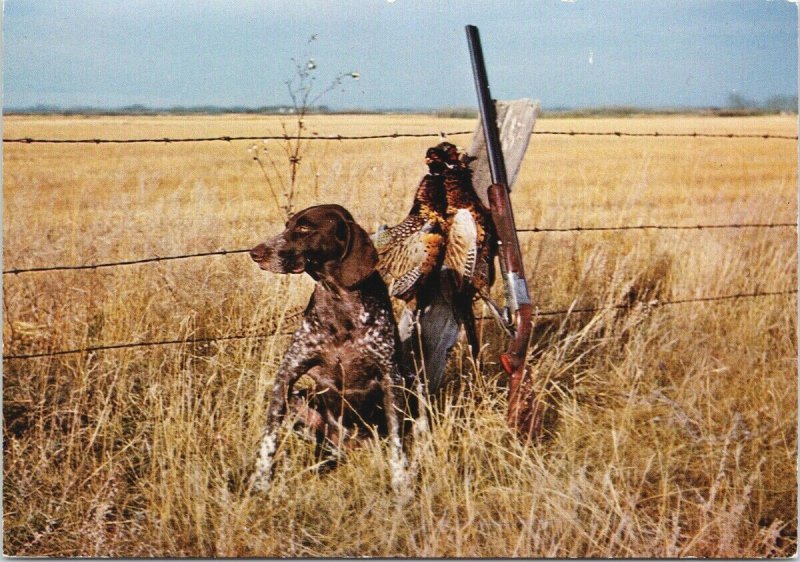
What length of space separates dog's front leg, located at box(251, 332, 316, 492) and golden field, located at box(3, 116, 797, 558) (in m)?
0.06

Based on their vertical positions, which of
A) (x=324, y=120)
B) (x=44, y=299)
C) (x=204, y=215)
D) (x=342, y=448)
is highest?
(x=324, y=120)

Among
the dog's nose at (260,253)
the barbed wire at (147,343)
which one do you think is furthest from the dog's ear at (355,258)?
the barbed wire at (147,343)

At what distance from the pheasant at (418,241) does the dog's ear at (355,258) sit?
0.18 m

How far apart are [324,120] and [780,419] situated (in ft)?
10.2

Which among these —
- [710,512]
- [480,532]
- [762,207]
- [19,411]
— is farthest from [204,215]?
[762,207]

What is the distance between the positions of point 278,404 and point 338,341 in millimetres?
338

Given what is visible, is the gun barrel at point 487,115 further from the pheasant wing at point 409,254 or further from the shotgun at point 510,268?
the pheasant wing at point 409,254

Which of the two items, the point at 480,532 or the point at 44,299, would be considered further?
the point at 44,299

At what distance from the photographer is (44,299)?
4.43 meters

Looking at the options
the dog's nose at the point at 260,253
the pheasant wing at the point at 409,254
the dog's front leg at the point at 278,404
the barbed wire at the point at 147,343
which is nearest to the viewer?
the dog's nose at the point at 260,253

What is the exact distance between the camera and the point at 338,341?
3.40 meters

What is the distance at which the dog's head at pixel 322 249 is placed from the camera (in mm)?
3305

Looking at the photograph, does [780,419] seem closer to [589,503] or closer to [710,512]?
[710,512]

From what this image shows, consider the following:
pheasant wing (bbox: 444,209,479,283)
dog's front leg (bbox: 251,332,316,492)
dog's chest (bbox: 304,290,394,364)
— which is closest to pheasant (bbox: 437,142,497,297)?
pheasant wing (bbox: 444,209,479,283)
